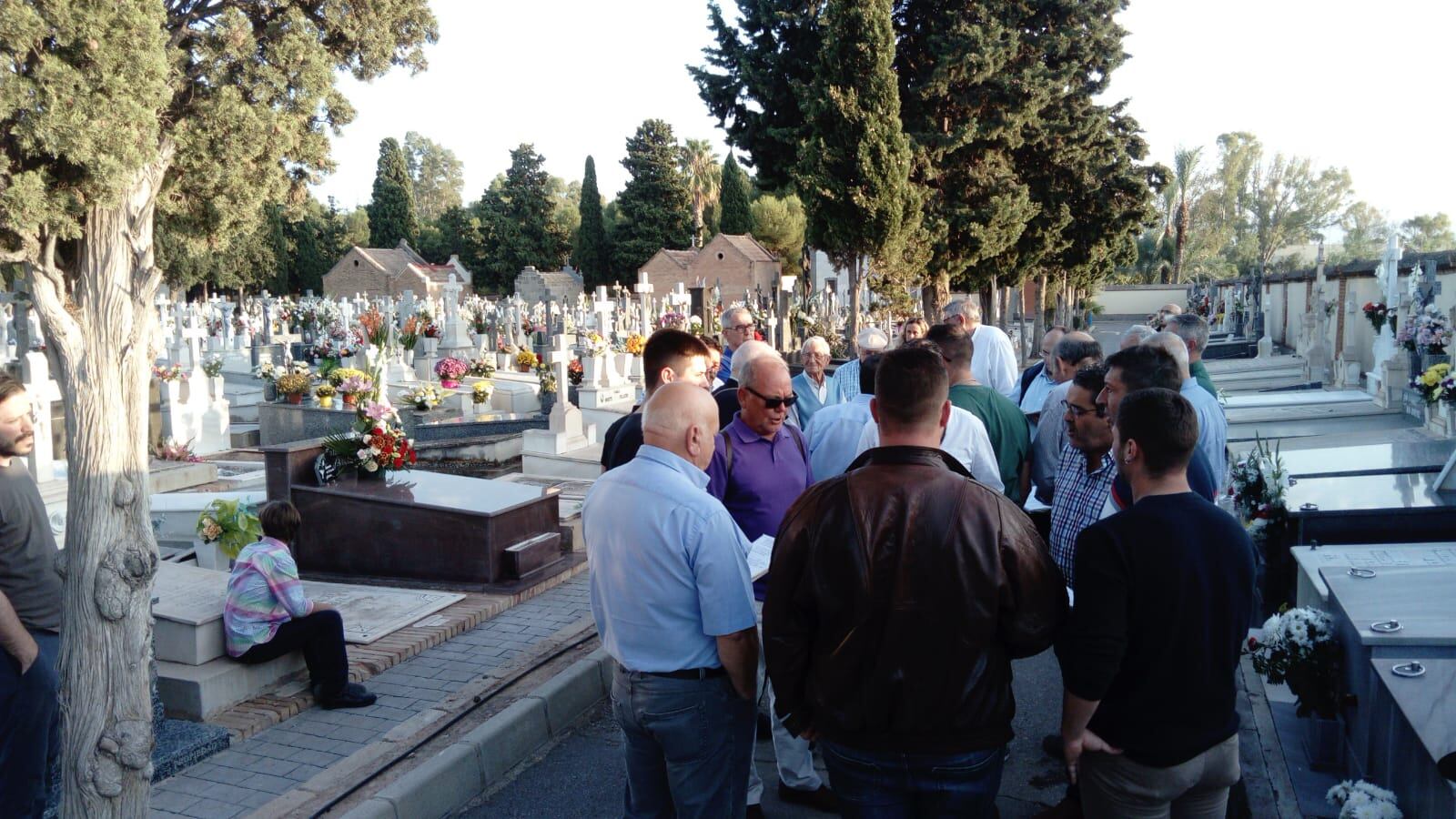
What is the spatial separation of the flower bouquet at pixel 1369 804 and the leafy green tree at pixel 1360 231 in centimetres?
7771

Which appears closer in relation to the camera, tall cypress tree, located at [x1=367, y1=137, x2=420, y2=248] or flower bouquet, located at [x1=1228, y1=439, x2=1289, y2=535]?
flower bouquet, located at [x1=1228, y1=439, x2=1289, y2=535]

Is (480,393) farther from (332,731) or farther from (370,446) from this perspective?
(332,731)

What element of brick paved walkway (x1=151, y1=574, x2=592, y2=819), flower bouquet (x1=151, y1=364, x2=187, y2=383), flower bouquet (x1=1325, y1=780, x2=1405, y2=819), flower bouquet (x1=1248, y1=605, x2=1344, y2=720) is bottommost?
brick paved walkway (x1=151, y1=574, x2=592, y2=819)

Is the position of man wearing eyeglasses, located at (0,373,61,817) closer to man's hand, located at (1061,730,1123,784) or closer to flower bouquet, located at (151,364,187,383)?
man's hand, located at (1061,730,1123,784)

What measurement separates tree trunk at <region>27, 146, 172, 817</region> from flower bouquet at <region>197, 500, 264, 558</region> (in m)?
2.92

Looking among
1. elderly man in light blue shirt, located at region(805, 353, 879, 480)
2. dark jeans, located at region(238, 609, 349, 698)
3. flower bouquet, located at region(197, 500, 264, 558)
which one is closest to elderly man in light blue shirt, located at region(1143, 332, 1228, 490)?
elderly man in light blue shirt, located at region(805, 353, 879, 480)

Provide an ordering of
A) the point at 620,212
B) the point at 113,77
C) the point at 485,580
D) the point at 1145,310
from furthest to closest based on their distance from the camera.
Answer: the point at 1145,310 → the point at 620,212 → the point at 485,580 → the point at 113,77

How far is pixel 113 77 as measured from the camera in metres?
5.24

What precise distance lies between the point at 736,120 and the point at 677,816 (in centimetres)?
2491

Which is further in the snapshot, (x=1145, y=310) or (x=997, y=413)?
(x=1145, y=310)

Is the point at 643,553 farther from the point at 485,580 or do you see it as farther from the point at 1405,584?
the point at 485,580

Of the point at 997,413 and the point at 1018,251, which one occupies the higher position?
the point at 1018,251

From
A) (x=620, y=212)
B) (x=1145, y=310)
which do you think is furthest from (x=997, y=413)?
(x=1145, y=310)

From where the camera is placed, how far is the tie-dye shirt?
17.1 feet
